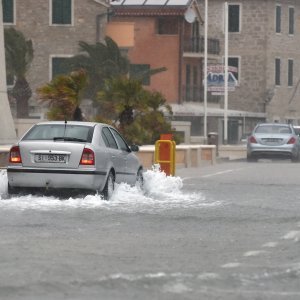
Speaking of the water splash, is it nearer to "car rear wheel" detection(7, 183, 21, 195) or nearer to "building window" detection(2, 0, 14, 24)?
"car rear wheel" detection(7, 183, 21, 195)

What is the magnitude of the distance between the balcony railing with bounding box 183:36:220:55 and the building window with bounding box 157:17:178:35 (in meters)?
1.19

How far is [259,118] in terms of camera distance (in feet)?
297

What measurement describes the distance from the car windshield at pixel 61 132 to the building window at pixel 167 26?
6081 cm

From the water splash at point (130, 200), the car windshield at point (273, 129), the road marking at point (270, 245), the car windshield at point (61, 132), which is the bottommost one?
the car windshield at point (273, 129)

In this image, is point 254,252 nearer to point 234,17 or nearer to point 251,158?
point 251,158

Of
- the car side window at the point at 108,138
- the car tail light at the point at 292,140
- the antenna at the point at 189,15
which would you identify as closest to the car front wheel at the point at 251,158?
the car tail light at the point at 292,140

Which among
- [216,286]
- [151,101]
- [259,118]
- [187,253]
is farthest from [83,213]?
[259,118]

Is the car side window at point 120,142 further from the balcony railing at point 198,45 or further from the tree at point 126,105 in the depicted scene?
the balcony railing at point 198,45

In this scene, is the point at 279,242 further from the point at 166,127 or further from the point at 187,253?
the point at 166,127

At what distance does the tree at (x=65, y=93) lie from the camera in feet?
118

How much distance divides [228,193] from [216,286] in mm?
15533

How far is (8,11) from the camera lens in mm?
75875

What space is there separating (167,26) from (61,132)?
202ft

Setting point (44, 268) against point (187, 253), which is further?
point (187, 253)
